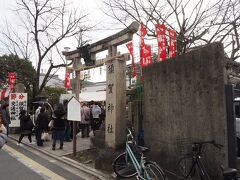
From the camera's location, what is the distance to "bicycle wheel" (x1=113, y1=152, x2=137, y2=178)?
8203mm

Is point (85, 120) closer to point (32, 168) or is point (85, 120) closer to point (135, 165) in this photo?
point (32, 168)

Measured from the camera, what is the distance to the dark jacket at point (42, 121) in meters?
14.6

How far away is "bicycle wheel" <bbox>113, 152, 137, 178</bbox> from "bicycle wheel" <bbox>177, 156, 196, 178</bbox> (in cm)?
149

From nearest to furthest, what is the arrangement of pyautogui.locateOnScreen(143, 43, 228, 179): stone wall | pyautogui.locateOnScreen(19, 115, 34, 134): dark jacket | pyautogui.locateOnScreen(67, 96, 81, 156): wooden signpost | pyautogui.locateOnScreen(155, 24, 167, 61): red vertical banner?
pyautogui.locateOnScreen(143, 43, 228, 179): stone wall < pyautogui.locateOnScreen(67, 96, 81, 156): wooden signpost < pyautogui.locateOnScreen(155, 24, 167, 61): red vertical banner < pyautogui.locateOnScreen(19, 115, 34, 134): dark jacket

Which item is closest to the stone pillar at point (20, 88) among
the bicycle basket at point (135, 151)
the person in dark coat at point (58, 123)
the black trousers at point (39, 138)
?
the black trousers at point (39, 138)

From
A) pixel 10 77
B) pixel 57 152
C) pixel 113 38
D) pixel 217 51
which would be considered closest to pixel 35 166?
pixel 57 152

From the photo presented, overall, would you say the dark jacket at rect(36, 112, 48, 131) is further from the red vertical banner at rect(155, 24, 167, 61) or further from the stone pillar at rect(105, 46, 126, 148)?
the red vertical banner at rect(155, 24, 167, 61)

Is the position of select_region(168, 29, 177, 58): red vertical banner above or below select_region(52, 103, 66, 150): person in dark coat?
above

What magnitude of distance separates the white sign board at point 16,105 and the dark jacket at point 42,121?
222 inches

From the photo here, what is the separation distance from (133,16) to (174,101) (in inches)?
309

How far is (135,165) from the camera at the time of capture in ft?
24.2

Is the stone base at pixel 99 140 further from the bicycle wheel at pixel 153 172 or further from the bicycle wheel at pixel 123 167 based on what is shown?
the bicycle wheel at pixel 153 172

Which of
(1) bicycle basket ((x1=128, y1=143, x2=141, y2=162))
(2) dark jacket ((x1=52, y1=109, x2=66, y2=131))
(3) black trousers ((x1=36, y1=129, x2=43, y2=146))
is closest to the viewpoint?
(1) bicycle basket ((x1=128, y1=143, x2=141, y2=162))

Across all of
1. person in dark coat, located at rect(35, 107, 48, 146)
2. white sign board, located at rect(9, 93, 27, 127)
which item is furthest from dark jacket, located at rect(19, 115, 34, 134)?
white sign board, located at rect(9, 93, 27, 127)
